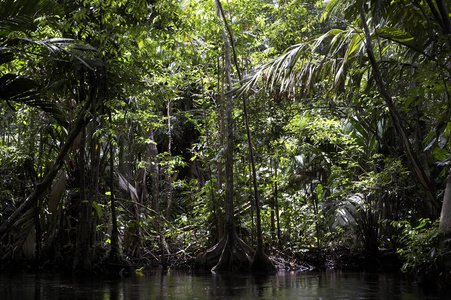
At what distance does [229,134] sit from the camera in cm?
942

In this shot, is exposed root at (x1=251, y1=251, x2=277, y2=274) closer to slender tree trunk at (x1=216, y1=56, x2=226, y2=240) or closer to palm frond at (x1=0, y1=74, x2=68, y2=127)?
slender tree trunk at (x1=216, y1=56, x2=226, y2=240)

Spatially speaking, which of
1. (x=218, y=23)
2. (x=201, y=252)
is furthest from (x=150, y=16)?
(x=201, y=252)

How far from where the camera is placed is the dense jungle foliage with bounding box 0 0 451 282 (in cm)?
657

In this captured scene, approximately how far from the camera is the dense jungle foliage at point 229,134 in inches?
259

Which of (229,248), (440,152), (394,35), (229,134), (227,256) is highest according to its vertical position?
(394,35)

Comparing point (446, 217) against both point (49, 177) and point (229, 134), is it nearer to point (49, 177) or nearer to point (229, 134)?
point (229, 134)

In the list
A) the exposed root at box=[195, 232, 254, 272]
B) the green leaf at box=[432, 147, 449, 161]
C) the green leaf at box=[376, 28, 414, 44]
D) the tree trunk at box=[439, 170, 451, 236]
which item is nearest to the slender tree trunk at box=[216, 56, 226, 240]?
the exposed root at box=[195, 232, 254, 272]

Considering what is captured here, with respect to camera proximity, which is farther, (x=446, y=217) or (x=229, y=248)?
(x=229, y=248)

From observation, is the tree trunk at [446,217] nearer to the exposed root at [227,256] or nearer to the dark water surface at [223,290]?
the dark water surface at [223,290]

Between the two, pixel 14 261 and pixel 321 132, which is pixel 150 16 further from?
pixel 14 261

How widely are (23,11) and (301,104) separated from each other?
18.5 feet

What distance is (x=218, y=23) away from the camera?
349 inches

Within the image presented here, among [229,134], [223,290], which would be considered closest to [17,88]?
[223,290]

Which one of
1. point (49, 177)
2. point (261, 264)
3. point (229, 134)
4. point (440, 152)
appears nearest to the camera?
point (440, 152)
